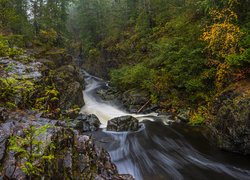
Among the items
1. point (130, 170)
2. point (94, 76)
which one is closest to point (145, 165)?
point (130, 170)

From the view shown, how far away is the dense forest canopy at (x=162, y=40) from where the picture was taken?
38.6 feet

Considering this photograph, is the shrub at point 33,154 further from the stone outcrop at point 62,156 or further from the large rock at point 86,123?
the large rock at point 86,123

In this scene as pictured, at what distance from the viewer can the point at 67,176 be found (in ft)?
14.7

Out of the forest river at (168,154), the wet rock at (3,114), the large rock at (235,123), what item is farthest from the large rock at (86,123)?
the wet rock at (3,114)

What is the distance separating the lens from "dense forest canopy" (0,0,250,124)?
11773 mm

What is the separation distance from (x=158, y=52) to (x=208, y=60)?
18.2 feet

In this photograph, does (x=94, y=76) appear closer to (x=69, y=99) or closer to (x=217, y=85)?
(x=69, y=99)

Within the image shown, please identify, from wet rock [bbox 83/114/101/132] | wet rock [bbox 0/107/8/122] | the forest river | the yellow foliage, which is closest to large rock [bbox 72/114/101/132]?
wet rock [bbox 83/114/101/132]

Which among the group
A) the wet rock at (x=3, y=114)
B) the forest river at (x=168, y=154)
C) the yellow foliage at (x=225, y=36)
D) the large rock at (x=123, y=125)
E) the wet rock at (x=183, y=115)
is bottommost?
the forest river at (x=168, y=154)

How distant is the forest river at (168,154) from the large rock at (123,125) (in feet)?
0.99

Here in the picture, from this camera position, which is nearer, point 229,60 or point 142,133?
point 229,60

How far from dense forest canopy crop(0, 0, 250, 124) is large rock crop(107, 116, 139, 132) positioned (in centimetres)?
355

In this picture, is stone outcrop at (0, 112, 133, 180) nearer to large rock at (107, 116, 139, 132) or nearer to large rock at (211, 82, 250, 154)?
large rock at (211, 82, 250, 154)

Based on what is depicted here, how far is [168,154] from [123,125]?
126 inches
